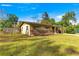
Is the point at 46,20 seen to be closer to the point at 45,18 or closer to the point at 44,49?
the point at 45,18

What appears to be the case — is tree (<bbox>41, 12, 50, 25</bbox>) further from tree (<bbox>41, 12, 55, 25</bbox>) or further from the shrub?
the shrub

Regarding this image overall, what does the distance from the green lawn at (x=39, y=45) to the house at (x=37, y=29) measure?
0.04 m

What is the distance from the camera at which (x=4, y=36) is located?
6.93 ft

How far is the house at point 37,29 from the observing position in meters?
2.13

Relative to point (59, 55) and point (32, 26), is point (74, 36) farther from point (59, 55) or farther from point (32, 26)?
point (32, 26)

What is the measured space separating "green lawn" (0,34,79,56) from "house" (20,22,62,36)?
41 mm

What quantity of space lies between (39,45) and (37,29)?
0.50ft

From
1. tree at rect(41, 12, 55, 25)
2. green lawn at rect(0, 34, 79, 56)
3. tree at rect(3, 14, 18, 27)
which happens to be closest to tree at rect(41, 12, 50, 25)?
tree at rect(41, 12, 55, 25)

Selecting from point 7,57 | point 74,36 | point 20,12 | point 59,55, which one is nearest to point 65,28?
point 74,36

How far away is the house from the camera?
6.98ft

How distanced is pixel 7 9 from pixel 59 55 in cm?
63

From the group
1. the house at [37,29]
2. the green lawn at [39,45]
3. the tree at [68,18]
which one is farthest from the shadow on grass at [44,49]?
the tree at [68,18]

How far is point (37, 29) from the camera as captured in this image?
2150mm

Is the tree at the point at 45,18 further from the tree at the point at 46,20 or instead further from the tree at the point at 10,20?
the tree at the point at 10,20
